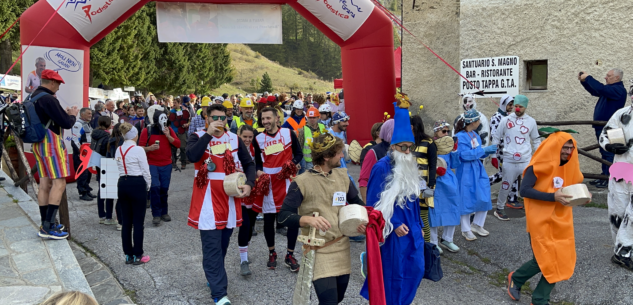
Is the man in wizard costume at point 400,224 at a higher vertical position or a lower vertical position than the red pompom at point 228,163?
lower

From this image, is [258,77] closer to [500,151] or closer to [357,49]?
[357,49]

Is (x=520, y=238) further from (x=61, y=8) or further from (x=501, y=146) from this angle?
(x=61, y=8)

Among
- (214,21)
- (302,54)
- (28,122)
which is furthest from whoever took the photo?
(302,54)

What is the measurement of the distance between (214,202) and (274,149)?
1497 millimetres

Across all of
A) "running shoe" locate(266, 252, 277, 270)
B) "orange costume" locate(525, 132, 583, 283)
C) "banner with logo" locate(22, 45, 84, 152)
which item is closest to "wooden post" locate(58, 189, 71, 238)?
"running shoe" locate(266, 252, 277, 270)

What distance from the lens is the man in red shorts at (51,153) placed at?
521 centimetres

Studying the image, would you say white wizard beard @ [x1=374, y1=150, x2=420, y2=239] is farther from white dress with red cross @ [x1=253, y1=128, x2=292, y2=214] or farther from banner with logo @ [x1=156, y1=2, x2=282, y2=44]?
banner with logo @ [x1=156, y1=2, x2=282, y2=44]

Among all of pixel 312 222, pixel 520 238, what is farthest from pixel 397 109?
pixel 520 238

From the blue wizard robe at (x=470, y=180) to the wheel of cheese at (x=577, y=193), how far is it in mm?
2115

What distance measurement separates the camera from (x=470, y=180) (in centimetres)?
597

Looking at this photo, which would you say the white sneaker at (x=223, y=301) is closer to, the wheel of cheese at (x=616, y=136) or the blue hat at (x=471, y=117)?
the blue hat at (x=471, y=117)

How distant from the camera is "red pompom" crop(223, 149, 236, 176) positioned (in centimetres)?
436


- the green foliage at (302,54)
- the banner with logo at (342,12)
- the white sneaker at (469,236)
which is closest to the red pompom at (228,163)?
the white sneaker at (469,236)

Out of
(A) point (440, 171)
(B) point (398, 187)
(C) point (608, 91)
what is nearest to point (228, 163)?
(B) point (398, 187)
